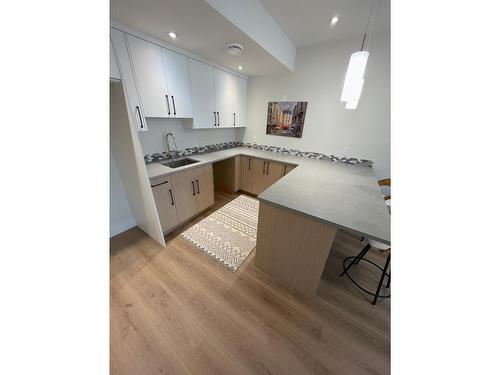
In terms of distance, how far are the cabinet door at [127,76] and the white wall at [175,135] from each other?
409 millimetres

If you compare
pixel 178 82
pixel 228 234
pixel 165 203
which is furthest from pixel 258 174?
pixel 178 82

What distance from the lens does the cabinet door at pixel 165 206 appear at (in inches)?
71.5

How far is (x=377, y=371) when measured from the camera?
1.04 metres

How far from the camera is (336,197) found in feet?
4.59

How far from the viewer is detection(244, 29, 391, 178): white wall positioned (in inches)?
85.3

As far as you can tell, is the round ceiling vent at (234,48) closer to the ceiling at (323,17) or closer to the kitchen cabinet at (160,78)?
the ceiling at (323,17)

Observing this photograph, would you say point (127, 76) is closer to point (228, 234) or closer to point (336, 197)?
point (228, 234)

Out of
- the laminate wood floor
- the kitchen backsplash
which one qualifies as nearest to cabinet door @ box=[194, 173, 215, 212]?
the kitchen backsplash

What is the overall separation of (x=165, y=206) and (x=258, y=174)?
1.63 m

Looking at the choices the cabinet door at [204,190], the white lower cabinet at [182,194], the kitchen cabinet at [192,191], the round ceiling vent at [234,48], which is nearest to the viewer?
the round ceiling vent at [234,48]

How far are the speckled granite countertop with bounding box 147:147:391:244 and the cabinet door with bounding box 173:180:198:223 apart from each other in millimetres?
232

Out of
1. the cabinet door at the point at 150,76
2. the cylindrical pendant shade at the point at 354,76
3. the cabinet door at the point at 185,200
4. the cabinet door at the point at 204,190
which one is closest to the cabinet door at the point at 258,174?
the cabinet door at the point at 204,190

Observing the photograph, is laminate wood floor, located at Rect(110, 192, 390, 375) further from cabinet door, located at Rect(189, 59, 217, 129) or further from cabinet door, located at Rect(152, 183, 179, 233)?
cabinet door, located at Rect(189, 59, 217, 129)
